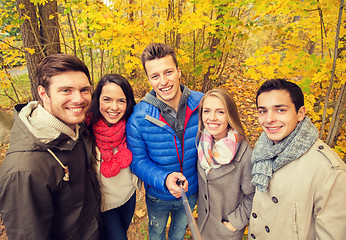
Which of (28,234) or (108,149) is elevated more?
(108,149)

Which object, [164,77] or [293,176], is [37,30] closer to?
[164,77]

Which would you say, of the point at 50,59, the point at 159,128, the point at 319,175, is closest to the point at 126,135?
the point at 159,128

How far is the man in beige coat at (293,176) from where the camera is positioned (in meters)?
1.16

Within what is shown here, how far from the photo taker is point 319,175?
3.94 feet

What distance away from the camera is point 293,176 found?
1299 millimetres

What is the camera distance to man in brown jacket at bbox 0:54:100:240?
1080 millimetres

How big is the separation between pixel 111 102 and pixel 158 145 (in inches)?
27.5

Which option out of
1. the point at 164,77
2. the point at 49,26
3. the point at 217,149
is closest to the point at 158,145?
the point at 217,149

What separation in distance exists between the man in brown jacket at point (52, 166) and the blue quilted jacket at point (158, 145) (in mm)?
498

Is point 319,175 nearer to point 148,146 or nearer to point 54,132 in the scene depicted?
point 148,146

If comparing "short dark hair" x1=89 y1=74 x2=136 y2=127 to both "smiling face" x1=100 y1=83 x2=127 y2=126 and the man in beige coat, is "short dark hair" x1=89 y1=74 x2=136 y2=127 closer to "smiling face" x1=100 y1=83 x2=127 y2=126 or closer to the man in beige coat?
"smiling face" x1=100 y1=83 x2=127 y2=126

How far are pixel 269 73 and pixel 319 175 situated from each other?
5.56ft

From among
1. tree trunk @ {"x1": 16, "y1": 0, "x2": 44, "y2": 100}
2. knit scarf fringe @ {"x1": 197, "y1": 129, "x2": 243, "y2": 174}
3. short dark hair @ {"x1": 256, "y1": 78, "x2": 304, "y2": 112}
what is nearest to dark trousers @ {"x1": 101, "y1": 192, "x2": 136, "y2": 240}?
knit scarf fringe @ {"x1": 197, "y1": 129, "x2": 243, "y2": 174}

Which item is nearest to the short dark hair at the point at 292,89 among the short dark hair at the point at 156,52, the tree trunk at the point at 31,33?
the short dark hair at the point at 156,52
